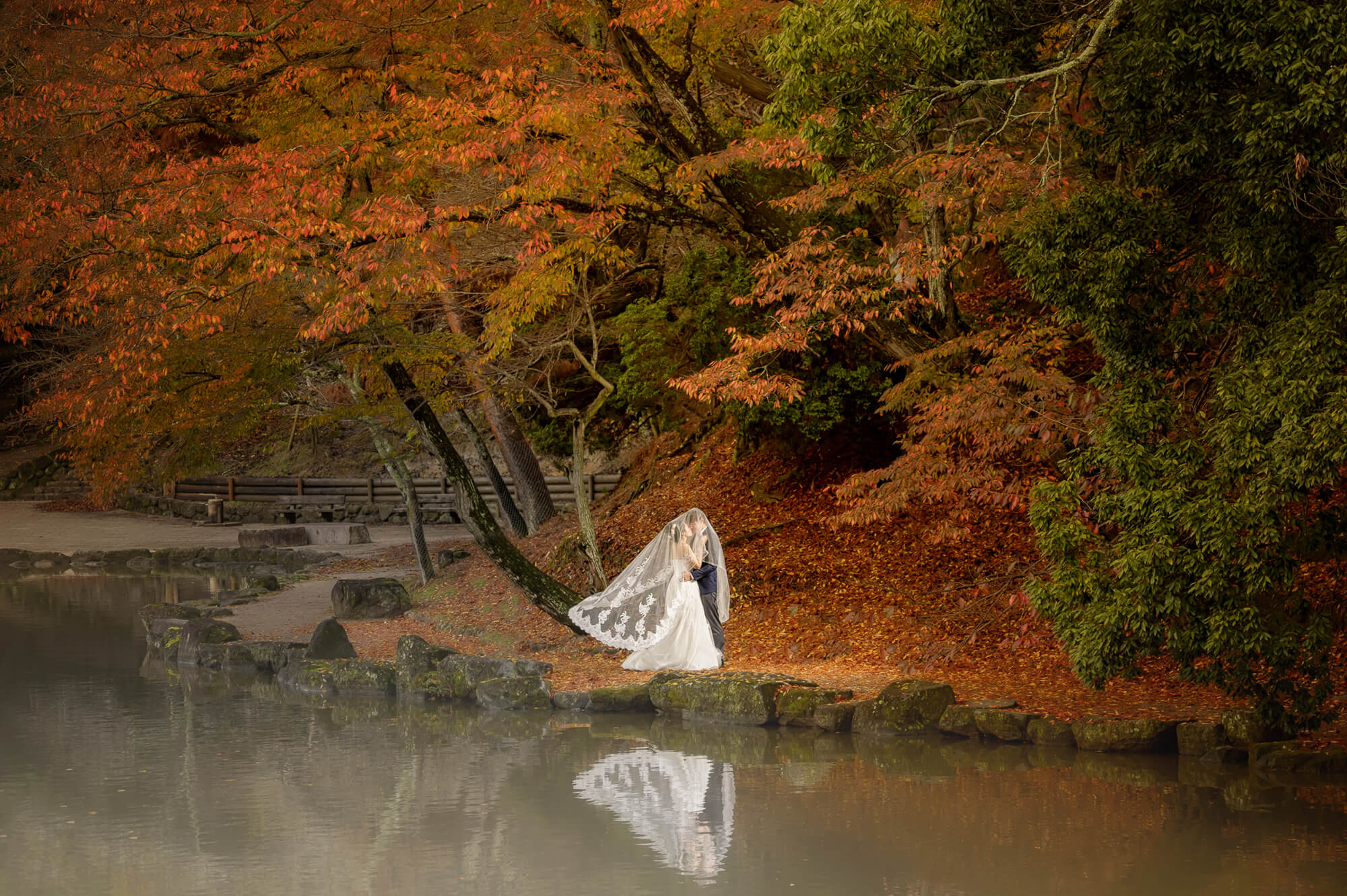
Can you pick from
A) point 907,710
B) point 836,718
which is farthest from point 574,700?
point 907,710

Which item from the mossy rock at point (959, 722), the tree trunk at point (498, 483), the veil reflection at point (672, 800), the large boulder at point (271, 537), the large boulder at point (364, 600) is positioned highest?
the tree trunk at point (498, 483)

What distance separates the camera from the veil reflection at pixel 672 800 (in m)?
7.08

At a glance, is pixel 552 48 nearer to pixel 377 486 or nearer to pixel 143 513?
pixel 377 486

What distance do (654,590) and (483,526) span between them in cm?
294

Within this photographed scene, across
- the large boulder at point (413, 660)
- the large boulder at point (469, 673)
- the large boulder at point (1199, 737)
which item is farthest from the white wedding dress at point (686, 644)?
the large boulder at point (1199, 737)

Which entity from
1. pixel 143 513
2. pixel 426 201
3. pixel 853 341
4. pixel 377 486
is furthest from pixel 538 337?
pixel 143 513

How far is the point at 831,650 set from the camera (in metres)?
12.6

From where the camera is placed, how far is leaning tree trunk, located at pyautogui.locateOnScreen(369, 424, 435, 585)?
17797 mm

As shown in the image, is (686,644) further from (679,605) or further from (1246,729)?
(1246,729)

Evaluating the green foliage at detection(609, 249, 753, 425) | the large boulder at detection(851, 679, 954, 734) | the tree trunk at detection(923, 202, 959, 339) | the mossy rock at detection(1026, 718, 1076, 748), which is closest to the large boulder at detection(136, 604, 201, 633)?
the green foliage at detection(609, 249, 753, 425)

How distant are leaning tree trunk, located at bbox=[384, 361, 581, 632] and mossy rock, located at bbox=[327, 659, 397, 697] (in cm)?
232

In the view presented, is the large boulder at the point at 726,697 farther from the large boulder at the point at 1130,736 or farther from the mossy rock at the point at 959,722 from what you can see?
the large boulder at the point at 1130,736

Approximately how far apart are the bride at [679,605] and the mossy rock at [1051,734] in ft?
11.6

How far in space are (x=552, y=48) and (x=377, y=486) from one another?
2134 cm
